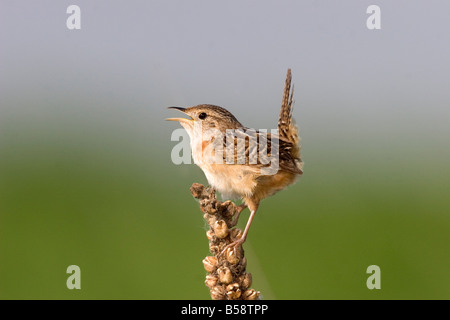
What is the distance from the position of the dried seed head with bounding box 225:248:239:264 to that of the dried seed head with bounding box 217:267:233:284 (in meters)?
0.05

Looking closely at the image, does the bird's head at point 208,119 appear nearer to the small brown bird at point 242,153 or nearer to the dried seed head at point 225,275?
the small brown bird at point 242,153

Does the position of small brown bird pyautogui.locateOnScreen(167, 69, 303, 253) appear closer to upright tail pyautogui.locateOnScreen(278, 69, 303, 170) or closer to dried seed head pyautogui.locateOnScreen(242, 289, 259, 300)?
upright tail pyautogui.locateOnScreen(278, 69, 303, 170)

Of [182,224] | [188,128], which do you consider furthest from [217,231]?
[182,224]

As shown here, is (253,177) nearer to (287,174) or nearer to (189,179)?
(287,174)

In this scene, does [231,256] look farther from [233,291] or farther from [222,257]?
[233,291]

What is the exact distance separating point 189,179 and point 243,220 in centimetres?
103

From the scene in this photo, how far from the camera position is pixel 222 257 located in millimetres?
2758

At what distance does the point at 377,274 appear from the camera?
417 centimetres

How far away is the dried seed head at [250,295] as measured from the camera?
2.70 m

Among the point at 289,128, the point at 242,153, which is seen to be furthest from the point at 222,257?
the point at 289,128

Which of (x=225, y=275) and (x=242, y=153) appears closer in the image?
(x=225, y=275)

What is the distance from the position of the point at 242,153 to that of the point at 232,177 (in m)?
0.18

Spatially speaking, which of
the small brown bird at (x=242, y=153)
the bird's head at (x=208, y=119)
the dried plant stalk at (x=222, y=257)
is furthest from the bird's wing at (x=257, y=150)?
the dried plant stalk at (x=222, y=257)

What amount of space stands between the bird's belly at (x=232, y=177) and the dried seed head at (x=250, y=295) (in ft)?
2.88
